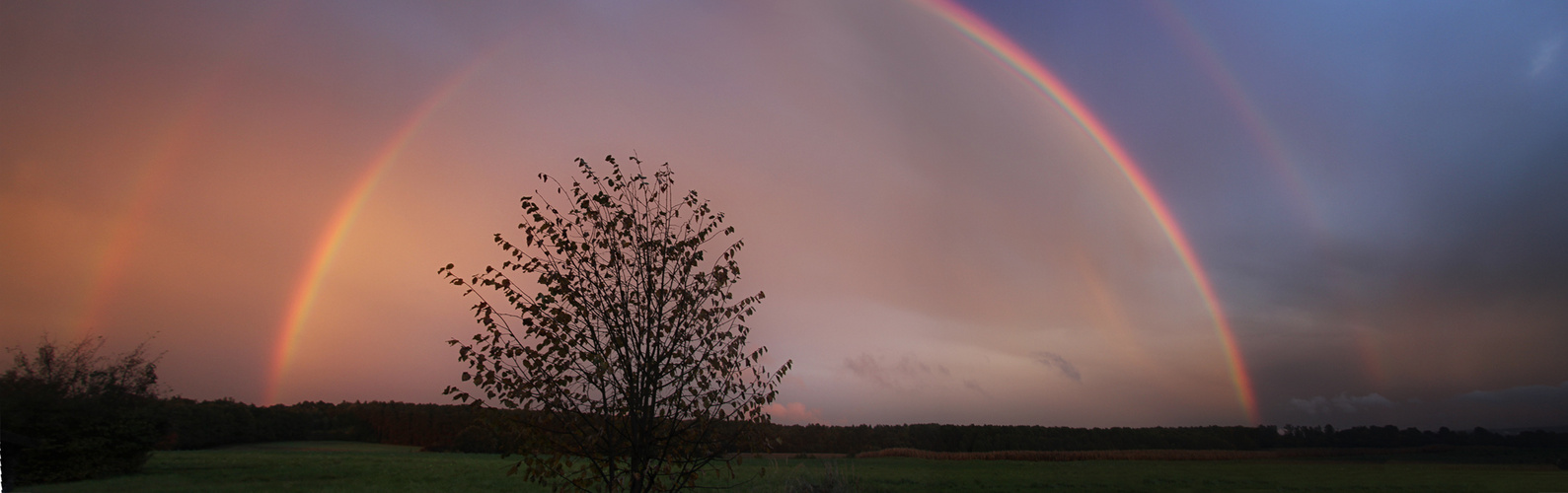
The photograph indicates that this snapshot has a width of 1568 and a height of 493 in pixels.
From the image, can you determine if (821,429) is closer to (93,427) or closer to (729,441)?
(93,427)

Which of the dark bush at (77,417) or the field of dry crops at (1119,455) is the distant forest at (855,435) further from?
the dark bush at (77,417)

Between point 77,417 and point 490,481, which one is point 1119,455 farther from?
point 77,417

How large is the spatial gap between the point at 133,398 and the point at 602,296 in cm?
4845

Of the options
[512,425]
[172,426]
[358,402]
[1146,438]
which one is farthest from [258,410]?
[1146,438]

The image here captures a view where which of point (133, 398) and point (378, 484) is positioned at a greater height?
point (133, 398)

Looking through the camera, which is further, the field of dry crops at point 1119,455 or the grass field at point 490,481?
the field of dry crops at point 1119,455

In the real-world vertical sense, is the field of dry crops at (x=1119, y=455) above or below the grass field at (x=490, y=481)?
above

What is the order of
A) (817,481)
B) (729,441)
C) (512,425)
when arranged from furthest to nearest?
(817,481)
(729,441)
(512,425)

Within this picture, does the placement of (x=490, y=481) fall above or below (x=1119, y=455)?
below

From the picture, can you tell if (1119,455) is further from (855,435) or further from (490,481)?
(490,481)

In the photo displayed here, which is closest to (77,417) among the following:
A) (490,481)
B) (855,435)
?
(490,481)

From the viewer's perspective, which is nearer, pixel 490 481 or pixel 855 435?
pixel 490 481

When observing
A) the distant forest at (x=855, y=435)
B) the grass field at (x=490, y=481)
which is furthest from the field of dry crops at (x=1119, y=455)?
the grass field at (x=490, y=481)

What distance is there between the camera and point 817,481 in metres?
19.8
